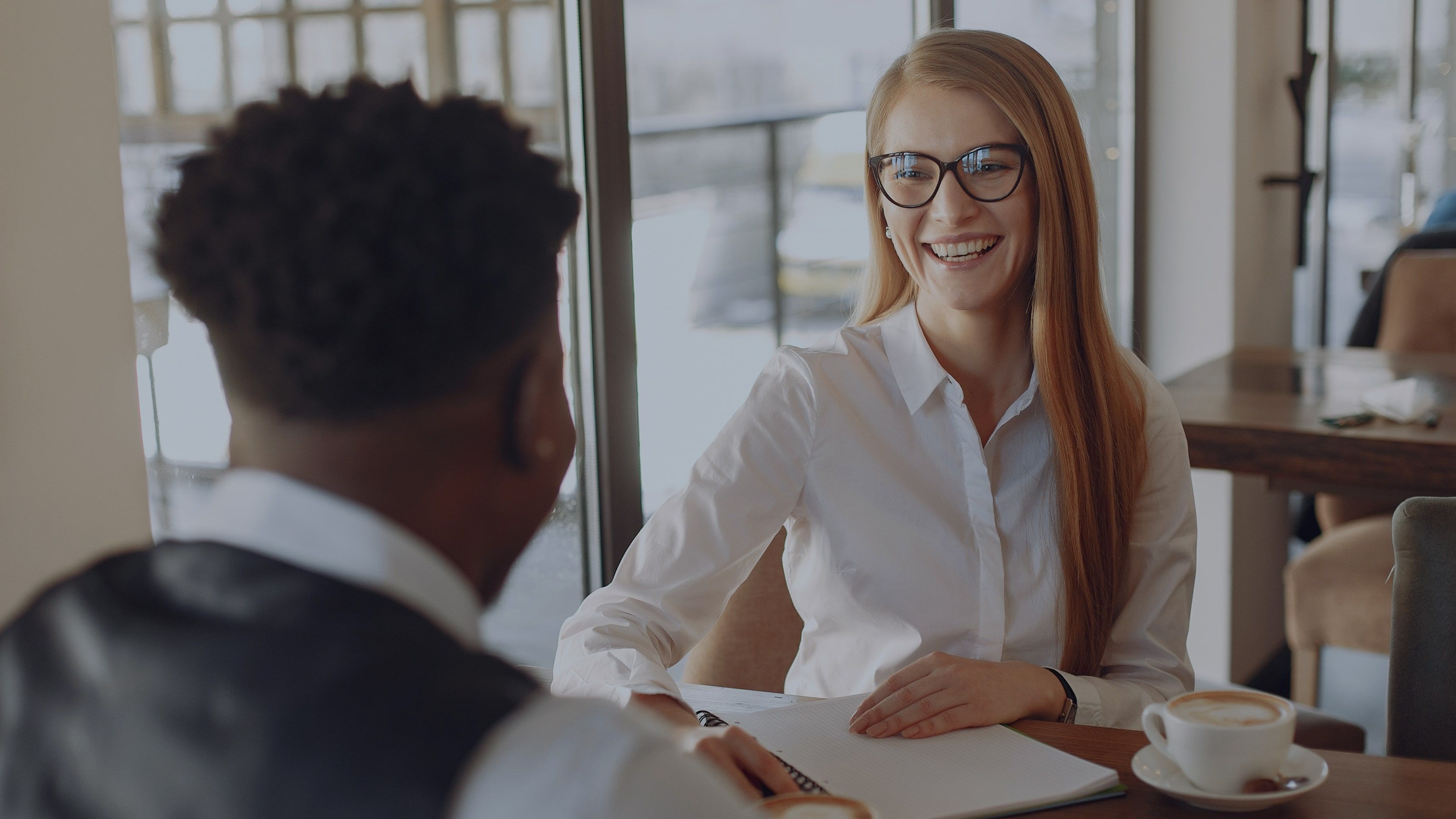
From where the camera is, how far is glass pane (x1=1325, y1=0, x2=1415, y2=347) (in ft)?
17.8

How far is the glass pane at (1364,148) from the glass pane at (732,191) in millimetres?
3147

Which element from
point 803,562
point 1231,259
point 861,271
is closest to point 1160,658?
point 803,562

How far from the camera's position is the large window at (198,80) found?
3.87 feet

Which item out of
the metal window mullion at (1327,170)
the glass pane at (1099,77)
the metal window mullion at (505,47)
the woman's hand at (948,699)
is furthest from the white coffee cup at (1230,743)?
the metal window mullion at (1327,170)

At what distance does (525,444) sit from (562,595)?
1328mm

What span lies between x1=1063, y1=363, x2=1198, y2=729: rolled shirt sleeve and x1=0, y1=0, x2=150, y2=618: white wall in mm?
969

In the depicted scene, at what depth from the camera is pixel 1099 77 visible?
3.16 meters

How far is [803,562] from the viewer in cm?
147

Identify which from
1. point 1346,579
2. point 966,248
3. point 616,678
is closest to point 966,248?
point 966,248

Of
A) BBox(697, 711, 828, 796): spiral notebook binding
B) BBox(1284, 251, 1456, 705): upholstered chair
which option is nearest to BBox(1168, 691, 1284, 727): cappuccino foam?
BBox(697, 711, 828, 796): spiral notebook binding

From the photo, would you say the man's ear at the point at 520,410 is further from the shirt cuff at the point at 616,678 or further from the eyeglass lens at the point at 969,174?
the eyeglass lens at the point at 969,174

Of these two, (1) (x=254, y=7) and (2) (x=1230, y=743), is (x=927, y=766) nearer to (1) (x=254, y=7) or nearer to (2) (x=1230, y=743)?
(2) (x=1230, y=743)

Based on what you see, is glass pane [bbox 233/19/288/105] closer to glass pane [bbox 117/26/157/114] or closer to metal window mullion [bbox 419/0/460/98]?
glass pane [bbox 117/26/157/114]

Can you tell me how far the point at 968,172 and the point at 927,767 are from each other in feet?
2.21
